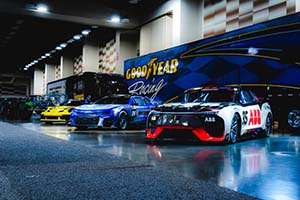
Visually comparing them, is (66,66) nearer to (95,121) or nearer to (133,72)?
(133,72)

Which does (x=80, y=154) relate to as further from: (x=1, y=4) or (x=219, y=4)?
(x=1, y=4)

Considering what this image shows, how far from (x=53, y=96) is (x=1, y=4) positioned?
23.1ft

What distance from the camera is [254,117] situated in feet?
27.6

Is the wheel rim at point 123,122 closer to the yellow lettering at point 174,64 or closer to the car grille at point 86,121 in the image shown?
the car grille at point 86,121

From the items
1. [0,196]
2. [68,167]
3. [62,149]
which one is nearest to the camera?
[0,196]

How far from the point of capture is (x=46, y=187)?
3332mm

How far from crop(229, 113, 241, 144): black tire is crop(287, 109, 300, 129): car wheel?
2.92 m

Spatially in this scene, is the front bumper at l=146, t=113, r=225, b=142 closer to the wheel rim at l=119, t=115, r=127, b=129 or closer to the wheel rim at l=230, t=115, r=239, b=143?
the wheel rim at l=230, t=115, r=239, b=143

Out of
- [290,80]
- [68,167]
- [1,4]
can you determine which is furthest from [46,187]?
[1,4]

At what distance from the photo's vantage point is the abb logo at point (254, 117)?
8.23 meters

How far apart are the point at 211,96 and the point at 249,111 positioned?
904 millimetres

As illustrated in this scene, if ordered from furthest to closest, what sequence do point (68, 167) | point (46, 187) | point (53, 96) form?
point (53, 96)
point (68, 167)
point (46, 187)

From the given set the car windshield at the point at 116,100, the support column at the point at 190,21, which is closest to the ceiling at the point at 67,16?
the support column at the point at 190,21

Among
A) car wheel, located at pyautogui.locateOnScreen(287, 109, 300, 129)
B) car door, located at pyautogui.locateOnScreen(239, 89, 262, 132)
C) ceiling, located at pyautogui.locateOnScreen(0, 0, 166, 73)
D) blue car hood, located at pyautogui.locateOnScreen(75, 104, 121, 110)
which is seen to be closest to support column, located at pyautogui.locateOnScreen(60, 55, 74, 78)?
ceiling, located at pyautogui.locateOnScreen(0, 0, 166, 73)
